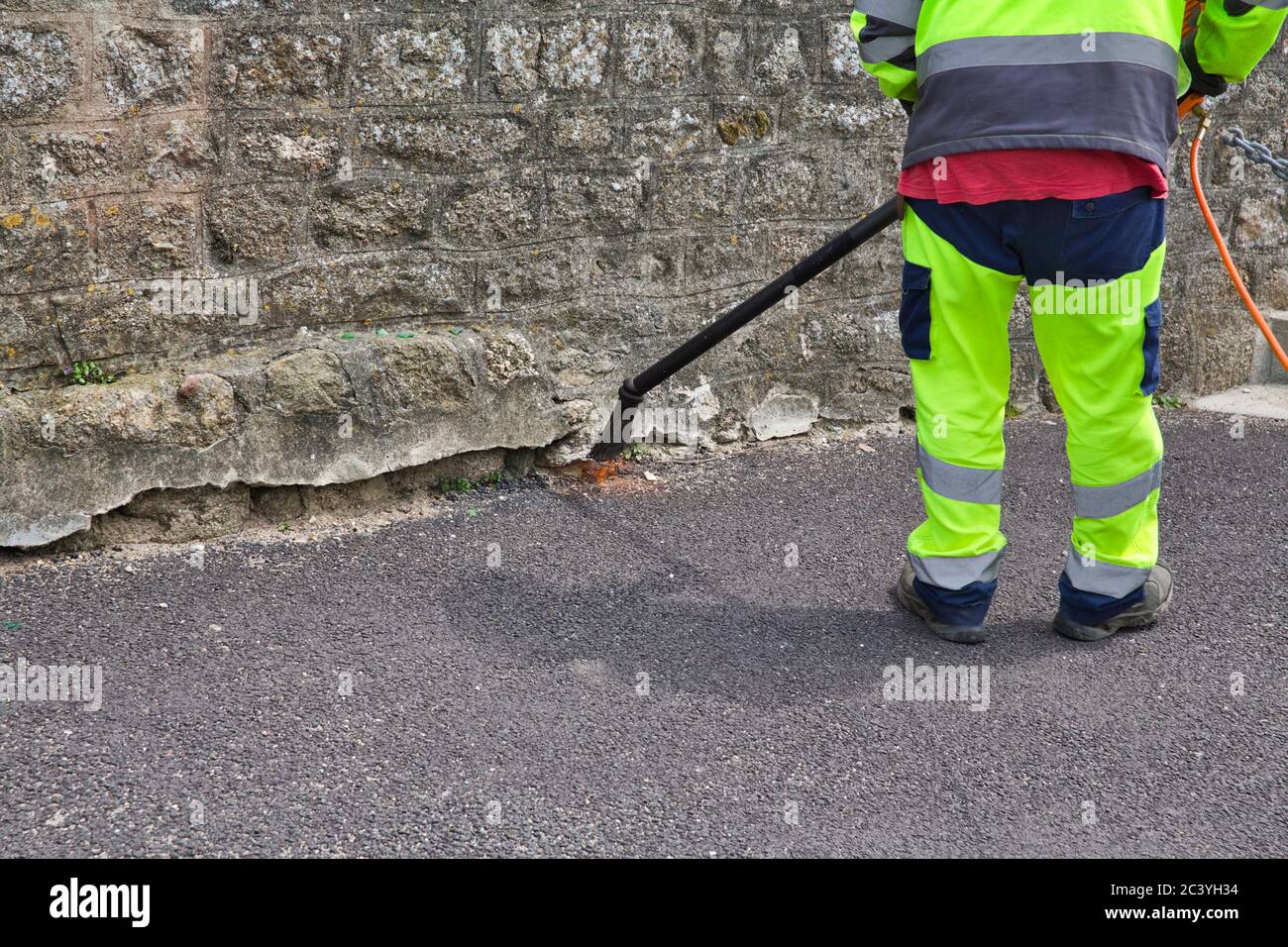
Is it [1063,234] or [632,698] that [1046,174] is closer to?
[1063,234]

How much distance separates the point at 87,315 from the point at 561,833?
228 centimetres

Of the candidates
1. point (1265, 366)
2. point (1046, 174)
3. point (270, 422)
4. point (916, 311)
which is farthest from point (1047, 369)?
point (1265, 366)

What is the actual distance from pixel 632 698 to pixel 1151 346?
1.62m

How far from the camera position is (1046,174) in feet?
10.1

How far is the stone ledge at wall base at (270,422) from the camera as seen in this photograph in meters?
3.72

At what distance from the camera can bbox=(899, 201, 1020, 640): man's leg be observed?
325 cm

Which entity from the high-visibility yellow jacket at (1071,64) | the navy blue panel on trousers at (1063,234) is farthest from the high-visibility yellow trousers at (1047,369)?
the high-visibility yellow jacket at (1071,64)

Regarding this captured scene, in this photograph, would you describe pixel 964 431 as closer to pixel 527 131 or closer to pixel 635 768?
pixel 635 768

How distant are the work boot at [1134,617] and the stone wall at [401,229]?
171 centimetres

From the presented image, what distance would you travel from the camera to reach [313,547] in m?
4.01

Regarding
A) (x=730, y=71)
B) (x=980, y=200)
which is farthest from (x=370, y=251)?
(x=980, y=200)

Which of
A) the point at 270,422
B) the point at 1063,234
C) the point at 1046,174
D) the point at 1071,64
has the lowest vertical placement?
the point at 270,422

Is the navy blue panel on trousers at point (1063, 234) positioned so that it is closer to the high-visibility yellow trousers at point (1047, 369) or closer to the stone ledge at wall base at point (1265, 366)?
the high-visibility yellow trousers at point (1047, 369)
